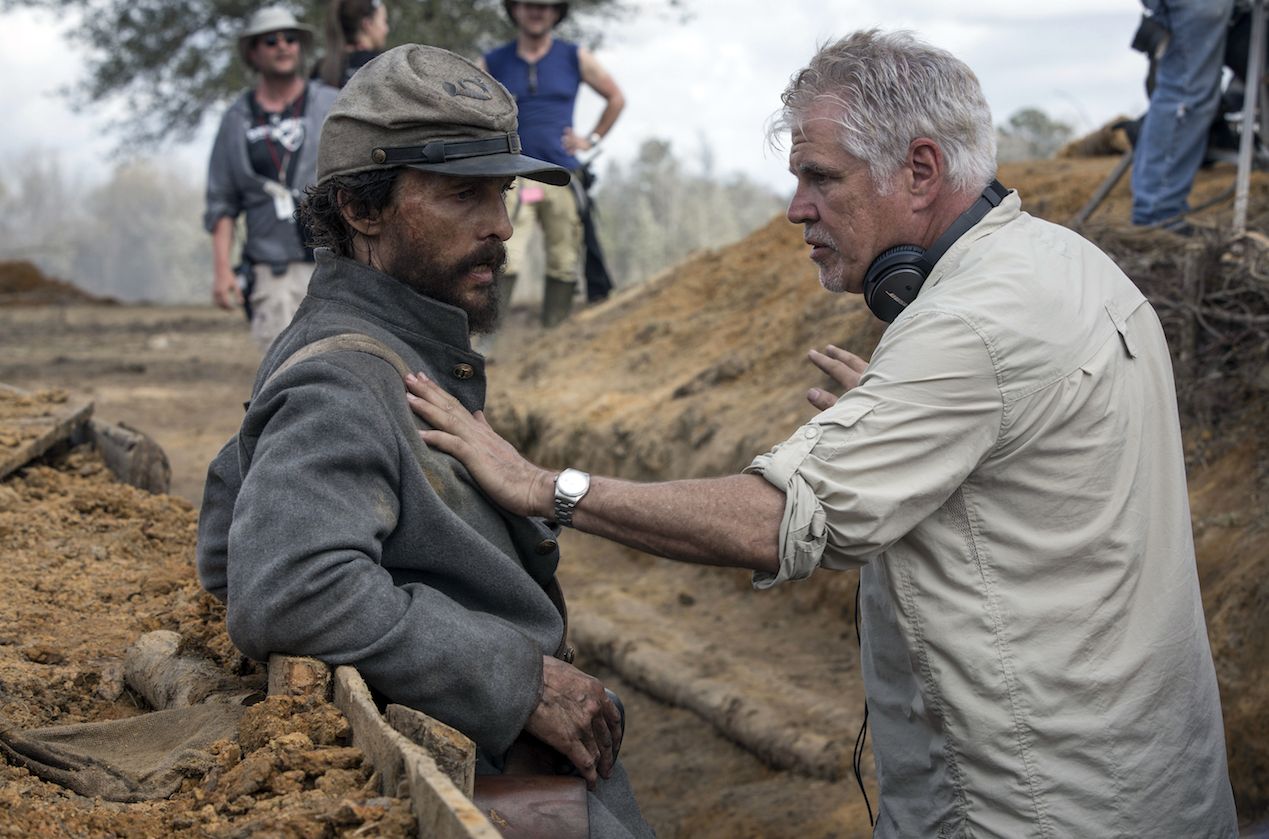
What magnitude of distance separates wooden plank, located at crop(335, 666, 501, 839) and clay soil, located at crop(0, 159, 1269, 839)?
0.05m

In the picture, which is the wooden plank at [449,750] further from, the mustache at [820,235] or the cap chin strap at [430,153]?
the mustache at [820,235]

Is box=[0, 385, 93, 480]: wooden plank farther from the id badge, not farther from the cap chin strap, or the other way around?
the cap chin strap

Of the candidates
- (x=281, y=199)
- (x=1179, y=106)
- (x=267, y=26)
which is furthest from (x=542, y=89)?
(x=1179, y=106)

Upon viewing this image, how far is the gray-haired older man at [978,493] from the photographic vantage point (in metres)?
2.50

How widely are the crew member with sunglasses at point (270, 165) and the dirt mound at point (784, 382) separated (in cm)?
252

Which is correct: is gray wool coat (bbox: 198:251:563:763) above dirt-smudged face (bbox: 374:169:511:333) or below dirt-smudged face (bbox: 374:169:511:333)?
below

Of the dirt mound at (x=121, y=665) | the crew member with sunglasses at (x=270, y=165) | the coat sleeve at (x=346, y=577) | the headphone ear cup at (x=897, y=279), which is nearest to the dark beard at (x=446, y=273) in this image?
the coat sleeve at (x=346, y=577)

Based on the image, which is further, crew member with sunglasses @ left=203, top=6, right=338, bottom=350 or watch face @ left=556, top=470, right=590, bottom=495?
crew member with sunglasses @ left=203, top=6, right=338, bottom=350

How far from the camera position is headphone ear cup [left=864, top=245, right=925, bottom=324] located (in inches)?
110

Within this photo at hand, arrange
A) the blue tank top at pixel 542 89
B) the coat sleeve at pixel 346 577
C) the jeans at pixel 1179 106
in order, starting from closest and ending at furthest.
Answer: the coat sleeve at pixel 346 577 → the jeans at pixel 1179 106 → the blue tank top at pixel 542 89

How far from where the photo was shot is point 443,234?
Answer: 2.88 meters

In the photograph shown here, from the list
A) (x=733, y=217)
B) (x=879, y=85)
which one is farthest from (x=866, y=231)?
(x=733, y=217)

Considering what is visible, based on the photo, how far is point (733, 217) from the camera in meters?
69.9

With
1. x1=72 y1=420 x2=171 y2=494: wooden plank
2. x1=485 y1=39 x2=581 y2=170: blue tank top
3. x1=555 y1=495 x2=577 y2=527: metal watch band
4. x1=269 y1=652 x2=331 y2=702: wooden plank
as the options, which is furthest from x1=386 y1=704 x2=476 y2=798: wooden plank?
x1=485 y1=39 x2=581 y2=170: blue tank top
